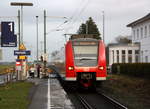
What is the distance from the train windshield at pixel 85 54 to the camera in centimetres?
2533

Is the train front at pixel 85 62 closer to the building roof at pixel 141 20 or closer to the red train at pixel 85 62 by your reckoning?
the red train at pixel 85 62

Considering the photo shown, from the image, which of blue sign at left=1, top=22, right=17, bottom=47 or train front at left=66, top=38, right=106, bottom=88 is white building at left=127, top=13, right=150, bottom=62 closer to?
train front at left=66, top=38, right=106, bottom=88

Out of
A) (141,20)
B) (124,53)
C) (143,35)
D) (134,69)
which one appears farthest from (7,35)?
(124,53)

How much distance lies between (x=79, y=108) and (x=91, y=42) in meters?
8.36

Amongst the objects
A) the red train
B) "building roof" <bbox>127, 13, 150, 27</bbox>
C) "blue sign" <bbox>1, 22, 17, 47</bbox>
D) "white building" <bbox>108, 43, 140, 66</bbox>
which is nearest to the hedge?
"building roof" <bbox>127, 13, 150, 27</bbox>

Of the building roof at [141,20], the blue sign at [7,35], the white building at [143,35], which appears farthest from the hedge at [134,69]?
the blue sign at [7,35]

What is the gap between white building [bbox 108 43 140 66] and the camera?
62781mm

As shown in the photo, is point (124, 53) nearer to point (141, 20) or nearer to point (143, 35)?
point (143, 35)

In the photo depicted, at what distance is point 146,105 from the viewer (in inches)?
723

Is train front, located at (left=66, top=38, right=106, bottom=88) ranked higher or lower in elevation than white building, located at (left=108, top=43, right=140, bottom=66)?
lower

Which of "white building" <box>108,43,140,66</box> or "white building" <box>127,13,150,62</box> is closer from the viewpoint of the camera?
"white building" <box>127,13,150,62</box>

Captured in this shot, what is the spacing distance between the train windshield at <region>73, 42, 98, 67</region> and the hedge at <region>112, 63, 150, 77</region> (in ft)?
36.6

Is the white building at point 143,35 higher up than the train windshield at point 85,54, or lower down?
higher up

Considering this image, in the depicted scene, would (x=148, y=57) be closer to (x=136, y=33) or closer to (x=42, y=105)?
(x=136, y=33)
